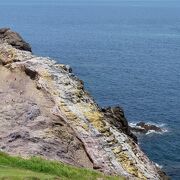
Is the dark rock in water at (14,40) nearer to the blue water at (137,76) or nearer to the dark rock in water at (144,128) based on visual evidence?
the blue water at (137,76)

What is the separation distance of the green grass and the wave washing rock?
2480 millimetres

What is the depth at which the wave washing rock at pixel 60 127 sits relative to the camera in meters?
33.6

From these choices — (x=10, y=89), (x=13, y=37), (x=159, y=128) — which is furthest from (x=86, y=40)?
(x=10, y=89)

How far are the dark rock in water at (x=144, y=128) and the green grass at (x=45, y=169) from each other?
57.2m

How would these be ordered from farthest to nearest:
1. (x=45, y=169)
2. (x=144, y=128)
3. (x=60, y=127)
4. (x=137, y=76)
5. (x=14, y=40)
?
(x=137, y=76)
(x=144, y=128)
(x=14, y=40)
(x=60, y=127)
(x=45, y=169)

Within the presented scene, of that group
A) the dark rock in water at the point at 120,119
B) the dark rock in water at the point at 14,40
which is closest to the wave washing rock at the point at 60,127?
the dark rock in water at the point at 120,119

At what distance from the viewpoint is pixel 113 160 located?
3353 centimetres

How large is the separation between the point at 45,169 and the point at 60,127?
23.5 feet

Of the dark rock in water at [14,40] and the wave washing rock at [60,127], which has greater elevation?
the dark rock in water at [14,40]

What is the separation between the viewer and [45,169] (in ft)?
95.7

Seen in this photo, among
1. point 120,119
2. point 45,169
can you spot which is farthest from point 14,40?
point 45,169

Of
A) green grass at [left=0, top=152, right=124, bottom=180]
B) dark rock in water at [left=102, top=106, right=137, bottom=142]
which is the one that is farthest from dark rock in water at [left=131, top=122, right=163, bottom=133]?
green grass at [left=0, top=152, right=124, bottom=180]

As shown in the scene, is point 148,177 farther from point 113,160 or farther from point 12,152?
point 12,152

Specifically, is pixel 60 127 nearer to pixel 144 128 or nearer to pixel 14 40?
pixel 14 40
